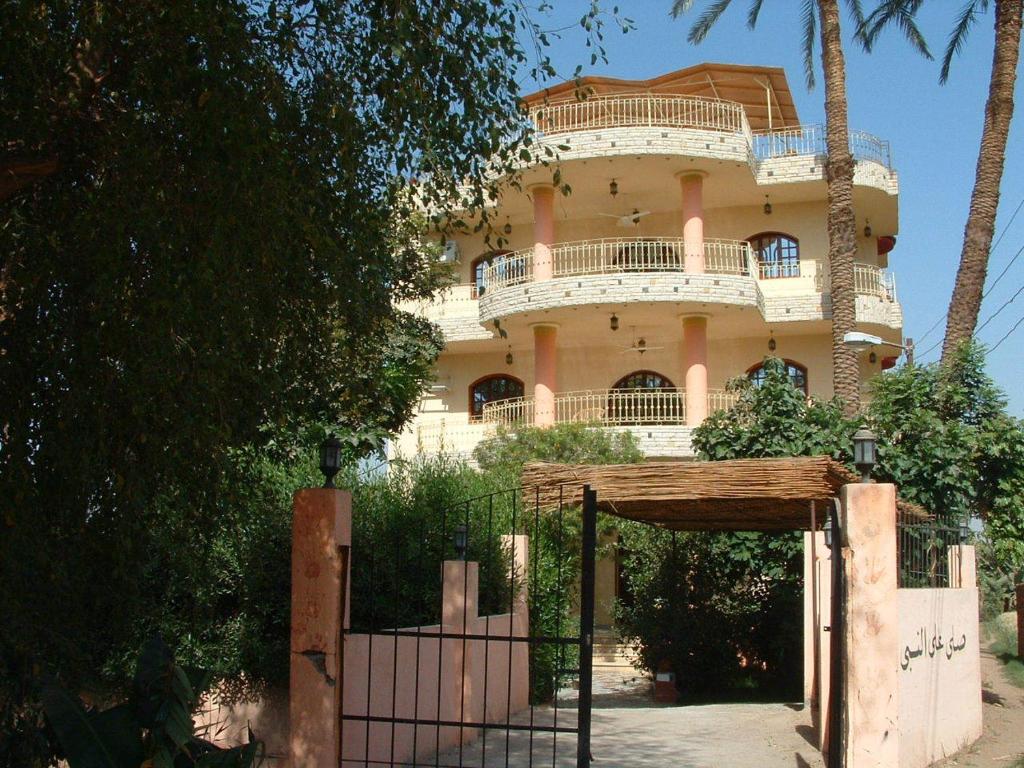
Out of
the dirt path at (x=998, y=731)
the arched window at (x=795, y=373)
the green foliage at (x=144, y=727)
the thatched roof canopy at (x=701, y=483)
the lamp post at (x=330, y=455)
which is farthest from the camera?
the arched window at (x=795, y=373)

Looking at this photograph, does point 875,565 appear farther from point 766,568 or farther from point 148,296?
point 766,568

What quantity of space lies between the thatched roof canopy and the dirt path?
2.75 metres

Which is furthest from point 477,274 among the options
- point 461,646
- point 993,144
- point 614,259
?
point 461,646

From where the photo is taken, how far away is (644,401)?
27.6 metres

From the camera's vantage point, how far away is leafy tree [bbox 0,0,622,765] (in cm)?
645

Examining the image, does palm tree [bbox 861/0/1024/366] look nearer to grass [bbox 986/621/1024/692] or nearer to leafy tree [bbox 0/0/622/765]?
grass [bbox 986/621/1024/692]

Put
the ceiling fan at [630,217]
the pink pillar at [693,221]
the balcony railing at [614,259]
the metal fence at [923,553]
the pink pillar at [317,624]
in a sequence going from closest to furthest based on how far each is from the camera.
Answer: the pink pillar at [317,624] → the metal fence at [923,553] → the pink pillar at [693,221] → the balcony railing at [614,259] → the ceiling fan at [630,217]

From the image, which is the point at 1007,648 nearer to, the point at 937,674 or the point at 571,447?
the point at 571,447

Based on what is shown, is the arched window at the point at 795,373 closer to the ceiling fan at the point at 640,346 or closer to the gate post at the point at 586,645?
the ceiling fan at the point at 640,346

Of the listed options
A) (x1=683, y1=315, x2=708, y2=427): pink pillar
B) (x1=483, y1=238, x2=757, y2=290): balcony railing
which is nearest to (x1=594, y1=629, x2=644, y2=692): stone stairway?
(x1=683, y1=315, x2=708, y2=427): pink pillar

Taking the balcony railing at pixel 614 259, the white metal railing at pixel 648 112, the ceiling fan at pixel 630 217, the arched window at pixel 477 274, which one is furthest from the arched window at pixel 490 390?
the white metal railing at pixel 648 112

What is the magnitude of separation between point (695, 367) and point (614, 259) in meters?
3.72

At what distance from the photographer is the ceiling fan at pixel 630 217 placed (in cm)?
2831

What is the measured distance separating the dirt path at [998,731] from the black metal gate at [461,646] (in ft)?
12.5
